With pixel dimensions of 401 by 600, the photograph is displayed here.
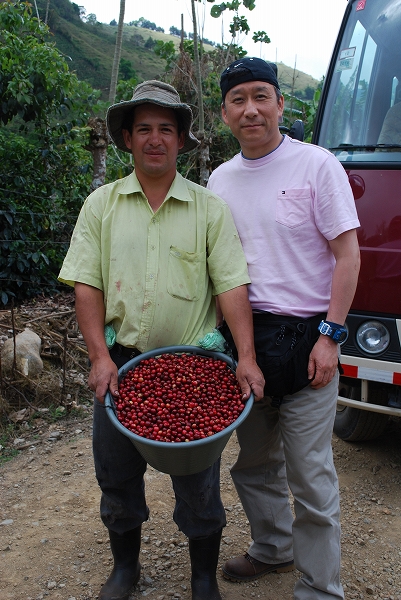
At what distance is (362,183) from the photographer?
11.0 feet

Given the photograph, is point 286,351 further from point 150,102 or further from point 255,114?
point 150,102

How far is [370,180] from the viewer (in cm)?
334

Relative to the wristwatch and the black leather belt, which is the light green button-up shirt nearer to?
the black leather belt

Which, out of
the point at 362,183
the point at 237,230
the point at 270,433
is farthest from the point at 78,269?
the point at 362,183

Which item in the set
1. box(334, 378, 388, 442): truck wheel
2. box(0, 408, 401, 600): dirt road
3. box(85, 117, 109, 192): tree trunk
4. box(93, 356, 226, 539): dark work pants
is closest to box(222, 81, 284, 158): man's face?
box(93, 356, 226, 539): dark work pants

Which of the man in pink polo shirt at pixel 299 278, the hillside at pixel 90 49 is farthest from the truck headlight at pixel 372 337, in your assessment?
the hillside at pixel 90 49

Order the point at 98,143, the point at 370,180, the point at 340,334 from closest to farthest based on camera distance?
the point at 340,334 < the point at 370,180 < the point at 98,143

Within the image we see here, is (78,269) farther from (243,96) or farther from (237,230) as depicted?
(243,96)

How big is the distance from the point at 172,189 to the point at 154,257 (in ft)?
0.96

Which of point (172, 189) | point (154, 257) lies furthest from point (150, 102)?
point (154, 257)

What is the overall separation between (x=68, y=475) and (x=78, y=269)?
78.0 inches

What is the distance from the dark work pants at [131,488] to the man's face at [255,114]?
4.12ft

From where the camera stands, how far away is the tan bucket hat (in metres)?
2.30

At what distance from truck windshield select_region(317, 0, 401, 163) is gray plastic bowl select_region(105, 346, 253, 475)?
6.83 feet
